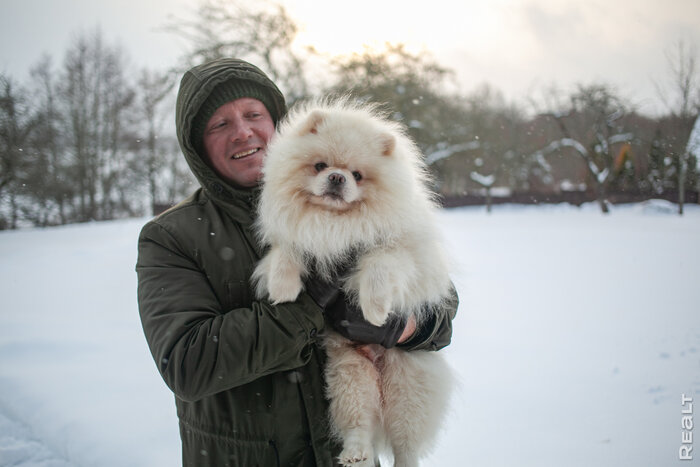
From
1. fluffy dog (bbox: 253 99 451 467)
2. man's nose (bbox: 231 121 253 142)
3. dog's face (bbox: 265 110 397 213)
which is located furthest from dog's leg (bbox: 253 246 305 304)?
man's nose (bbox: 231 121 253 142)

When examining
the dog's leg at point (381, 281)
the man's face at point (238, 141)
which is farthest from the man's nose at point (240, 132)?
the dog's leg at point (381, 281)

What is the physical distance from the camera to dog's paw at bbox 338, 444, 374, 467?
180 centimetres

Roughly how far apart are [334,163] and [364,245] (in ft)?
1.51

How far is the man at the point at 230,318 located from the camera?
1.40 meters

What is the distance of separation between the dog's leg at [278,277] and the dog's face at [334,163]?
0.34 metres

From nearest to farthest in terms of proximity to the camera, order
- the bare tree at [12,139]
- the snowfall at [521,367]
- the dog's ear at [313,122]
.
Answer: the dog's ear at [313,122] → the snowfall at [521,367] → the bare tree at [12,139]

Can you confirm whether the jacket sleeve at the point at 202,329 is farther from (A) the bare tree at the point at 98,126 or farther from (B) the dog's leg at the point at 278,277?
(A) the bare tree at the point at 98,126

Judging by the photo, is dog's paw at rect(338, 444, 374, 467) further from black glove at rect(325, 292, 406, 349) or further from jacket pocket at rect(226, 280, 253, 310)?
jacket pocket at rect(226, 280, 253, 310)

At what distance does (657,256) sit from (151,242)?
5161 millimetres

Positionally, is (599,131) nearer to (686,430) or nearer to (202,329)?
(686,430)

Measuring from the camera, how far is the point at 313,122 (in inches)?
84.4

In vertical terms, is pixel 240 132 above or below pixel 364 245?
above

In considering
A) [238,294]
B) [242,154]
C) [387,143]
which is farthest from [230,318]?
[387,143]

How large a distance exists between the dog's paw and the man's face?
1384mm
